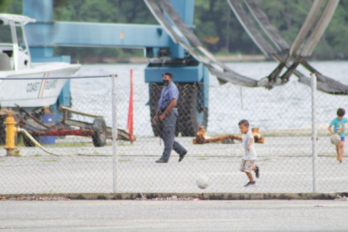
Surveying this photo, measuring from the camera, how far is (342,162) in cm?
1537

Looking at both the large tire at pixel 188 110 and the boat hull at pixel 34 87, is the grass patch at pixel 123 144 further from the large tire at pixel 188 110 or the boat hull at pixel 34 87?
the large tire at pixel 188 110

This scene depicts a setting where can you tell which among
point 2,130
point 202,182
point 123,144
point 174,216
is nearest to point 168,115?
point 202,182

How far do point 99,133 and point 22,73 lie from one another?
2.56 m

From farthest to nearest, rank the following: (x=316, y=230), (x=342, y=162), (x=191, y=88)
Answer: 1. (x=191, y=88)
2. (x=342, y=162)
3. (x=316, y=230)

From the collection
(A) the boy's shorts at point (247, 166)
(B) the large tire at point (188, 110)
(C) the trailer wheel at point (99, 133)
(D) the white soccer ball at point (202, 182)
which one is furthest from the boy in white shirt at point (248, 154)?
(B) the large tire at point (188, 110)

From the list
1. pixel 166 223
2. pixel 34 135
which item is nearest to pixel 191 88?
pixel 34 135

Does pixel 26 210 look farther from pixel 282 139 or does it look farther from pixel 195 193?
pixel 282 139

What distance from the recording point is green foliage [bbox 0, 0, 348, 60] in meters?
77.9

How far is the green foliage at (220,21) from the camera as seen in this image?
255 feet

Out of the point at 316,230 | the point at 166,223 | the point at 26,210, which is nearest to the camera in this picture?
the point at 316,230

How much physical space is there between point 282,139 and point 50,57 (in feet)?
21.8

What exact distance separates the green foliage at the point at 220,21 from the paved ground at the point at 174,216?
6288 centimetres

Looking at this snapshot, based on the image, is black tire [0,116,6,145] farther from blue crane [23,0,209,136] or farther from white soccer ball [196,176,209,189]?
white soccer ball [196,176,209,189]

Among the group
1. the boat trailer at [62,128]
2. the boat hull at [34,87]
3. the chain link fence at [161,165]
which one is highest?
the boat hull at [34,87]
